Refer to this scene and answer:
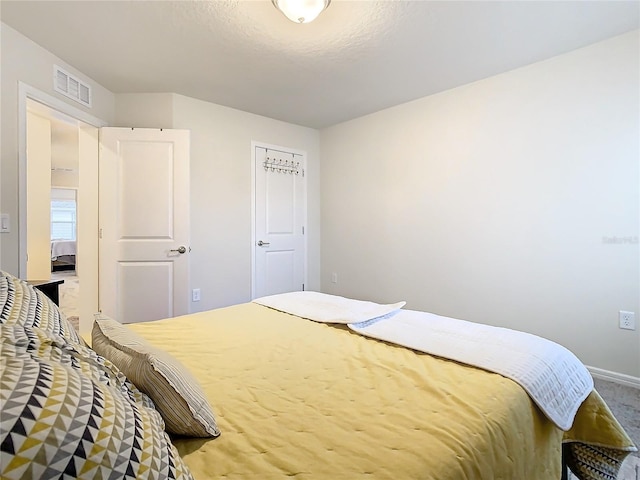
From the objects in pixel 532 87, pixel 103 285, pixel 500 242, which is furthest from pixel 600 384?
pixel 103 285

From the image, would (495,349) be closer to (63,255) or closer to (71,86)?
(71,86)

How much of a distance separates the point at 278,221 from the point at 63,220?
28.9ft

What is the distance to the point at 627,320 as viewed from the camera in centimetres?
244

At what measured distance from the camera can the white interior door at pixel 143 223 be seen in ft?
10.5

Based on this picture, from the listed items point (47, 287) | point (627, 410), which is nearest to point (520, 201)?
point (627, 410)

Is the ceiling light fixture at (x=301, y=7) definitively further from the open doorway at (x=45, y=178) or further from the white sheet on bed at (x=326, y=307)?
the open doorway at (x=45, y=178)

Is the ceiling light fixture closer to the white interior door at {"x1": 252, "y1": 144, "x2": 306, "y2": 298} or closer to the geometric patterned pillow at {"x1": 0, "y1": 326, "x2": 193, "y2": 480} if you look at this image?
the geometric patterned pillow at {"x1": 0, "y1": 326, "x2": 193, "y2": 480}

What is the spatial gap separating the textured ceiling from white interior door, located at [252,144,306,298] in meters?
1.07

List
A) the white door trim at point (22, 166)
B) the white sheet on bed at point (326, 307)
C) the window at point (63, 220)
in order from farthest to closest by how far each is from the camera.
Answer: the window at point (63, 220), the white door trim at point (22, 166), the white sheet on bed at point (326, 307)

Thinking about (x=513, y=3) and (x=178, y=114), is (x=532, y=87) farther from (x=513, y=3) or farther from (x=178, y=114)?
(x=178, y=114)

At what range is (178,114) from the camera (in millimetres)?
3445

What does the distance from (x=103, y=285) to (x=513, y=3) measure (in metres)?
3.87

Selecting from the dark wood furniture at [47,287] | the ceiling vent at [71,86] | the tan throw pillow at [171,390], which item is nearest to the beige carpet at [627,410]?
the tan throw pillow at [171,390]

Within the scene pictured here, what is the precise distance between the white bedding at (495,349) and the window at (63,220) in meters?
10.8
